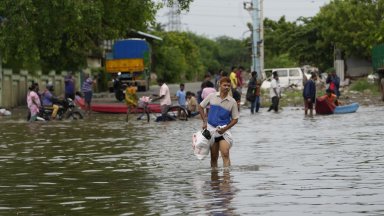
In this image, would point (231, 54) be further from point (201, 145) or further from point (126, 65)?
point (201, 145)

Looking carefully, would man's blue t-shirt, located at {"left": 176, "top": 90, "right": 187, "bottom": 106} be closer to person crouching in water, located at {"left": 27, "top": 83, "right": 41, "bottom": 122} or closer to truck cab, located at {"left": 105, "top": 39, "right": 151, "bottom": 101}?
person crouching in water, located at {"left": 27, "top": 83, "right": 41, "bottom": 122}

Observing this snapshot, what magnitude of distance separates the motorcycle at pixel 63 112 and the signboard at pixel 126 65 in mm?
25544

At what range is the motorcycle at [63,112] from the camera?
35.7 metres

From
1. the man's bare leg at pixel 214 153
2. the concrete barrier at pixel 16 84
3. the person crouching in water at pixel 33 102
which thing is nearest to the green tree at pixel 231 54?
the concrete barrier at pixel 16 84

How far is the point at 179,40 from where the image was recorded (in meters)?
121

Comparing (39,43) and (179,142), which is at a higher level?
(39,43)

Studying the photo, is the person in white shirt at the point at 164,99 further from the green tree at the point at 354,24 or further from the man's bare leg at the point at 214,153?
the green tree at the point at 354,24

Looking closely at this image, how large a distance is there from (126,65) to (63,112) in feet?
86.8

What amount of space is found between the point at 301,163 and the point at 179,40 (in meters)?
105

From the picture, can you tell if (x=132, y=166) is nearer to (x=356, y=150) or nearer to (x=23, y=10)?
(x=356, y=150)

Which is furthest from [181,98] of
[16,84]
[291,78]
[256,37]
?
[291,78]

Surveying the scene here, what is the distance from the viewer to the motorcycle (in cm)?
3569

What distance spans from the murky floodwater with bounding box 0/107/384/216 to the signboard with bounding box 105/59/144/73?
34.2m

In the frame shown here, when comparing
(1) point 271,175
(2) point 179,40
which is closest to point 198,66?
(2) point 179,40
